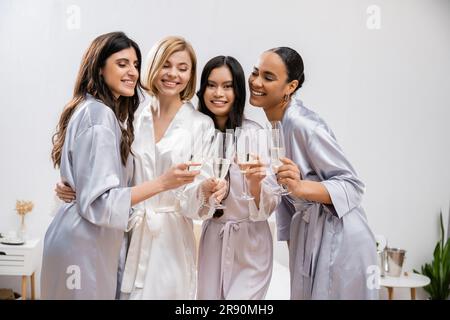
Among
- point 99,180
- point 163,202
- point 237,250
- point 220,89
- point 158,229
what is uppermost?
point 220,89

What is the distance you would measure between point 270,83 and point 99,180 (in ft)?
2.64

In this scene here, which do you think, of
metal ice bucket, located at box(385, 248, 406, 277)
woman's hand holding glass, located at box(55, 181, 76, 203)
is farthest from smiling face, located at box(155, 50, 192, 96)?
metal ice bucket, located at box(385, 248, 406, 277)

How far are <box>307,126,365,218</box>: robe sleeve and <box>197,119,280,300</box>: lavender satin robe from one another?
23cm

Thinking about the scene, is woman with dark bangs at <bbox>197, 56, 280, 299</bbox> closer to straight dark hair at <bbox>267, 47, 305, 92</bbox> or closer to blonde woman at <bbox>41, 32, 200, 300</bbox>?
straight dark hair at <bbox>267, 47, 305, 92</bbox>

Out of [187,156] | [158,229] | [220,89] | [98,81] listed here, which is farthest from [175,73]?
[158,229]

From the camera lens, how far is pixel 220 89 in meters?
2.37

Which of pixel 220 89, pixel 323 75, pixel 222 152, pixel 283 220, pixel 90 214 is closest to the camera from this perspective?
pixel 222 152

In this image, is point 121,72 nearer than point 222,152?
No

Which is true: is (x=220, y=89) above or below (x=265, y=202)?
above

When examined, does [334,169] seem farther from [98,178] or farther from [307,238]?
[98,178]

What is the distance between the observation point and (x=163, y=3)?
2.64 meters

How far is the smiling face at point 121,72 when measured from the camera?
228cm

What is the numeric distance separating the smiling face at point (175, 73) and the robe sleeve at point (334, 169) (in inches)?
22.5

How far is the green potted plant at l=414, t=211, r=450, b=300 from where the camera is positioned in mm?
2797
